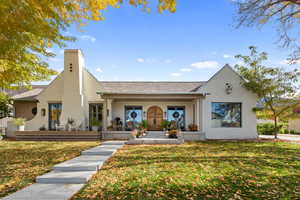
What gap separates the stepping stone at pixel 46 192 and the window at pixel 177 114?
1150 centimetres

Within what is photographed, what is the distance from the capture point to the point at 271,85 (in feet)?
39.2

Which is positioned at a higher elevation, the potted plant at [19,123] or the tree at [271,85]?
the tree at [271,85]

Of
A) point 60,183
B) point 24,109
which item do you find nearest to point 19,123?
point 24,109

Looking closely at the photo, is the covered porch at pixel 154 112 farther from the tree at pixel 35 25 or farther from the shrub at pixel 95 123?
the tree at pixel 35 25

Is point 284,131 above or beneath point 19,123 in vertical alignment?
beneath

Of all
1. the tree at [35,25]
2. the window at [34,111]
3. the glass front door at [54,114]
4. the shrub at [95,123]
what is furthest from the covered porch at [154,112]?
the tree at [35,25]

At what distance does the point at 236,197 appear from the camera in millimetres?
3598

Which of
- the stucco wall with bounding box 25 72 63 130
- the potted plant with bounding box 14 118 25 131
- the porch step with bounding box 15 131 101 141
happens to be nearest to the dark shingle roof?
the stucco wall with bounding box 25 72 63 130

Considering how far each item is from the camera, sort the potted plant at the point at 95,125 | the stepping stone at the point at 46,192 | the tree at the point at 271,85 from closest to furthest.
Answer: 1. the stepping stone at the point at 46,192
2. the tree at the point at 271,85
3. the potted plant at the point at 95,125

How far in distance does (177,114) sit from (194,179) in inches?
418

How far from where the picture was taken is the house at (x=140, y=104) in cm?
1299

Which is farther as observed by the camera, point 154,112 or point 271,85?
point 154,112

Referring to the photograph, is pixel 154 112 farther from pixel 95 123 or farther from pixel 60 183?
pixel 60 183

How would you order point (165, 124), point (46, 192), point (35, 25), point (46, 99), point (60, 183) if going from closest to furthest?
point (46, 192)
point (35, 25)
point (60, 183)
point (165, 124)
point (46, 99)
